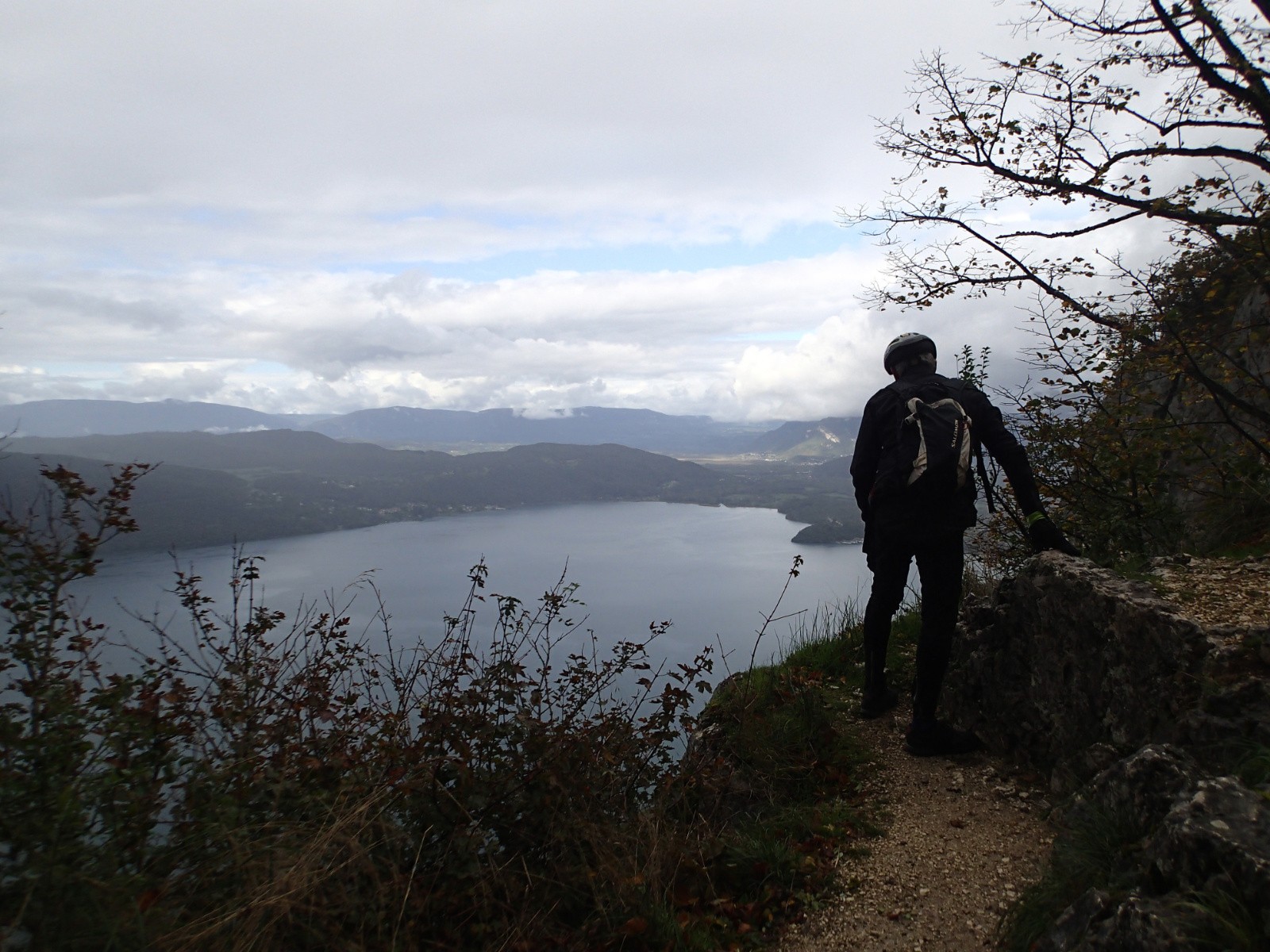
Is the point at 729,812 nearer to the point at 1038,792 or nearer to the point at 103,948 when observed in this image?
the point at 1038,792

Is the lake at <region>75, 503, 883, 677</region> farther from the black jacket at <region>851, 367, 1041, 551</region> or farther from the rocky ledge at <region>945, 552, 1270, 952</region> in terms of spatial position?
the rocky ledge at <region>945, 552, 1270, 952</region>

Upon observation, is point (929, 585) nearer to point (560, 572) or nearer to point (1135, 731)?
point (1135, 731)

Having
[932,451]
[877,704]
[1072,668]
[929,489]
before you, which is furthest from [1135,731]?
[877,704]

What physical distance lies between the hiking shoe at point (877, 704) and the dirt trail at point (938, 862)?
63cm

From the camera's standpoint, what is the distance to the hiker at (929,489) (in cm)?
379

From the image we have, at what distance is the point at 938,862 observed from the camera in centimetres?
314

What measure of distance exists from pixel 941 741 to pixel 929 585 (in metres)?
0.96

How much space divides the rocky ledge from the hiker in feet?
1.12

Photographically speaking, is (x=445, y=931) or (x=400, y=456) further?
(x=400, y=456)

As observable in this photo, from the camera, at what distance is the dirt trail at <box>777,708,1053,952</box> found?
2.73 metres

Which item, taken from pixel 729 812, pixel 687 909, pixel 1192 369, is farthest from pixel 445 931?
pixel 1192 369

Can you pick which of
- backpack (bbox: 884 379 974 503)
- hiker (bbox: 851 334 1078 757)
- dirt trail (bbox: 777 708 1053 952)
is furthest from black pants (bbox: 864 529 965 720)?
dirt trail (bbox: 777 708 1053 952)

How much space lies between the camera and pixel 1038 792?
3539 mm

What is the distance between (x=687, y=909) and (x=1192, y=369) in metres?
5.17
